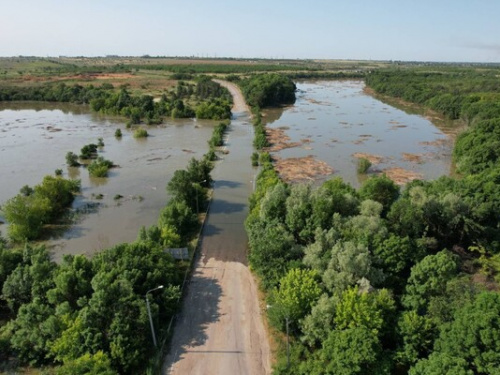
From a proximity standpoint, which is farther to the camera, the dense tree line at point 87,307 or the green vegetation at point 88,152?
the green vegetation at point 88,152

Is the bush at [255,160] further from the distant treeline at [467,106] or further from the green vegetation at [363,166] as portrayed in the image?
the distant treeline at [467,106]

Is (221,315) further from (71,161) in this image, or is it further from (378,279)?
(71,161)

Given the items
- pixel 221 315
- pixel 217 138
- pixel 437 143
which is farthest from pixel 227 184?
pixel 437 143

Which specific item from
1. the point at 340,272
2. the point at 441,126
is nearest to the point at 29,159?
the point at 340,272

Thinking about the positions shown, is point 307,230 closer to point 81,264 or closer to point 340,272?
point 340,272

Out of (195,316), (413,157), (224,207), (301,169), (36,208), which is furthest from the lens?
(413,157)

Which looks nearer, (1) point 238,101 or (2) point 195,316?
(2) point 195,316

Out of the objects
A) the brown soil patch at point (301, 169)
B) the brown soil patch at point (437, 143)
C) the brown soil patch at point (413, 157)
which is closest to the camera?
the brown soil patch at point (301, 169)

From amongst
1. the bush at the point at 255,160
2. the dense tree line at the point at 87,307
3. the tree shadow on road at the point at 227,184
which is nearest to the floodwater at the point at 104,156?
the tree shadow on road at the point at 227,184
